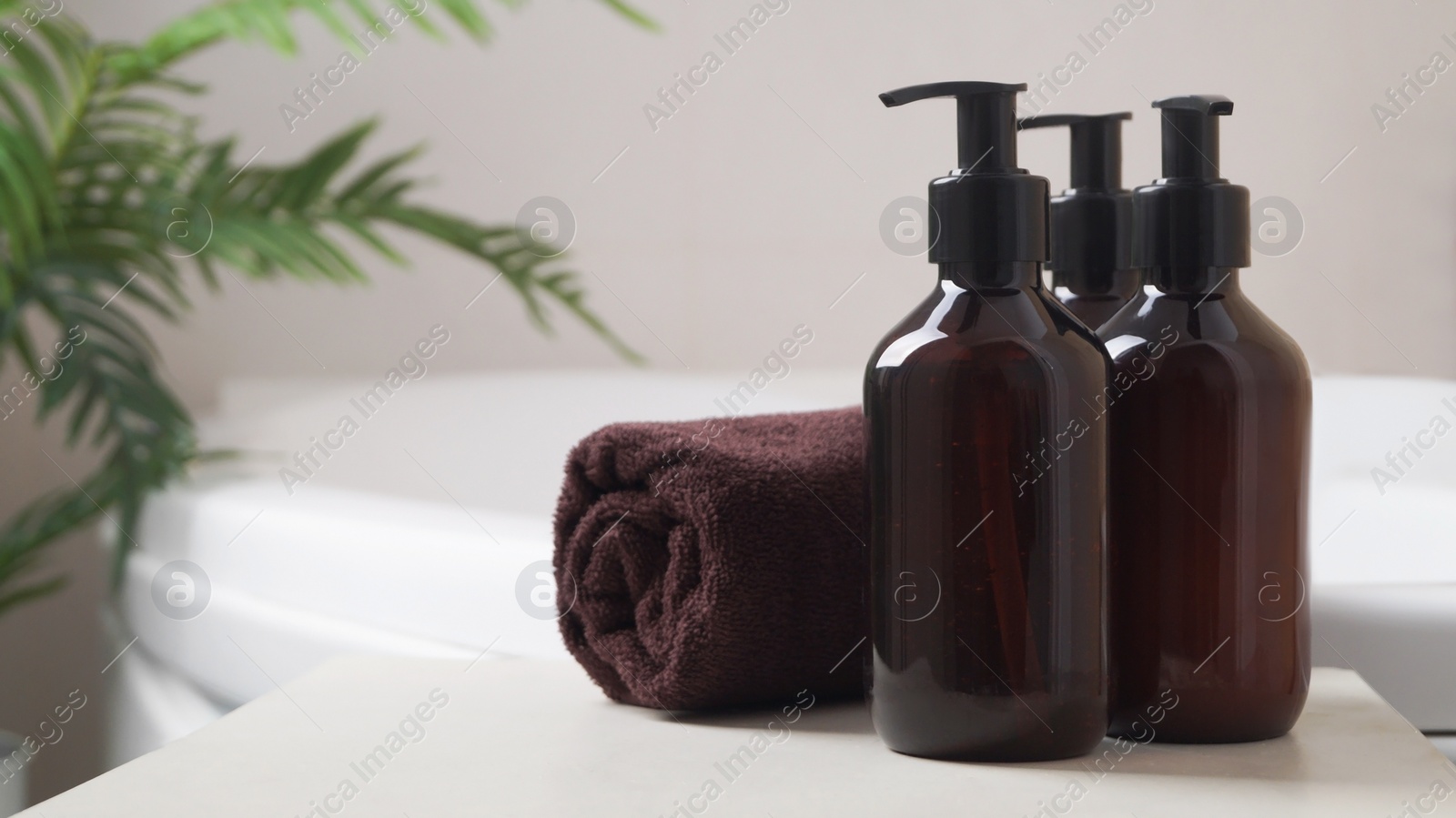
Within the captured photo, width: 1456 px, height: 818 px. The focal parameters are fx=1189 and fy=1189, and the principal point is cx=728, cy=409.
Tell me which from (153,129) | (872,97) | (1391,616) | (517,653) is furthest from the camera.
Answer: (872,97)

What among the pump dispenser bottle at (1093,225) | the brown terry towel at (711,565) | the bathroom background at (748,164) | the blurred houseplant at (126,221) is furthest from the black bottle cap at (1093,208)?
the bathroom background at (748,164)

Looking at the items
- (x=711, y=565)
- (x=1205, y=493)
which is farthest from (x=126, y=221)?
(x=1205, y=493)

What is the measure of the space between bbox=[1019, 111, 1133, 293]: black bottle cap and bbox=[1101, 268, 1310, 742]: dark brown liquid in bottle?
0.19 feet

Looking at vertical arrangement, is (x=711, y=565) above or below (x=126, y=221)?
below

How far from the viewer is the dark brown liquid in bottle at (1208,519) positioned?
340 mm

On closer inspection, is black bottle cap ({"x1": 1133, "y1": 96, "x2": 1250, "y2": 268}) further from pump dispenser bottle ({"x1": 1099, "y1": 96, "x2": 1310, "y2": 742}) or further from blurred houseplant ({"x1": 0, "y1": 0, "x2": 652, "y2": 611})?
blurred houseplant ({"x1": 0, "y1": 0, "x2": 652, "y2": 611})

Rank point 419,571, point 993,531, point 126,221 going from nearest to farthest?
point 993,531
point 419,571
point 126,221

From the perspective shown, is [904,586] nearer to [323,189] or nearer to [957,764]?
[957,764]

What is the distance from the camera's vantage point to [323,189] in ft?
3.76

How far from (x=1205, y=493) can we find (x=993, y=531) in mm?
74

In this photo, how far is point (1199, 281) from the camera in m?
0.35

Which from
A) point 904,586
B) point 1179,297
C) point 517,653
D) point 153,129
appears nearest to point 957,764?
point 904,586

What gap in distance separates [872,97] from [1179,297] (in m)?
1.18

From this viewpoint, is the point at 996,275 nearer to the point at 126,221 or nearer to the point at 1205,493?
the point at 1205,493
